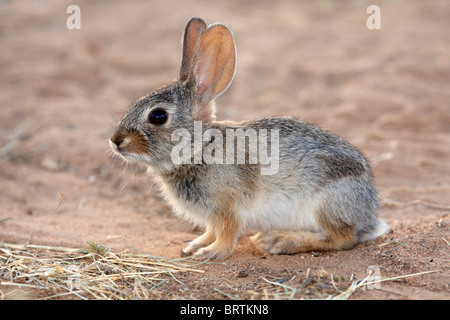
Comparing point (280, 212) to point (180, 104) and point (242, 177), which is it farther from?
point (180, 104)

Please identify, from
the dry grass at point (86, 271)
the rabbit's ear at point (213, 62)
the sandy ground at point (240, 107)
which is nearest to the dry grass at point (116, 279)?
the dry grass at point (86, 271)

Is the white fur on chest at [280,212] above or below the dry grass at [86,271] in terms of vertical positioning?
above

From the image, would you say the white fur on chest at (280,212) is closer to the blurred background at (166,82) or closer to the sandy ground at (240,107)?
the sandy ground at (240,107)

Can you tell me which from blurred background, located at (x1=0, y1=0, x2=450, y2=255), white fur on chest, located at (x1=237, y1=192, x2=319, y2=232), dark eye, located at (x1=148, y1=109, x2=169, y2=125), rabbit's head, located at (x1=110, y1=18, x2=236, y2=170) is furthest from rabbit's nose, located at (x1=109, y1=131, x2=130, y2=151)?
white fur on chest, located at (x1=237, y1=192, x2=319, y2=232)

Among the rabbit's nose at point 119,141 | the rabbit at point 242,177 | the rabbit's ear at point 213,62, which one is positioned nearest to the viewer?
the rabbit's nose at point 119,141

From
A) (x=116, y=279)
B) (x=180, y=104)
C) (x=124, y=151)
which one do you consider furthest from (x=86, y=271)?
(x=180, y=104)

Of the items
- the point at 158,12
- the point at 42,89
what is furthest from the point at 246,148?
the point at 158,12
